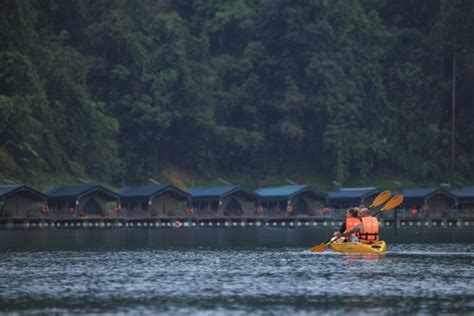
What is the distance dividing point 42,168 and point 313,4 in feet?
141

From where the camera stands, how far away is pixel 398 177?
6506 inches

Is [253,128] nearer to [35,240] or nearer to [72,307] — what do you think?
[35,240]

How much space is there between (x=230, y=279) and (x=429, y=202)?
9123cm

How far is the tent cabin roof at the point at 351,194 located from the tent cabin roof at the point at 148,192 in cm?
1814

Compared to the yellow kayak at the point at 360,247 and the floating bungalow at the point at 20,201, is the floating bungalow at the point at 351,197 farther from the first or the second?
the yellow kayak at the point at 360,247

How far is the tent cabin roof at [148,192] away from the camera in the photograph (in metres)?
133

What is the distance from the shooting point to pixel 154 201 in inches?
5256

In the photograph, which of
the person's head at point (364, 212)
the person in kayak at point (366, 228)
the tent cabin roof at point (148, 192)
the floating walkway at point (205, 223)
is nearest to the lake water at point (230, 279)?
the person in kayak at point (366, 228)

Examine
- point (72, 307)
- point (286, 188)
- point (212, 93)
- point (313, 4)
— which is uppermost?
point (313, 4)

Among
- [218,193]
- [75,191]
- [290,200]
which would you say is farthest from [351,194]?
[75,191]

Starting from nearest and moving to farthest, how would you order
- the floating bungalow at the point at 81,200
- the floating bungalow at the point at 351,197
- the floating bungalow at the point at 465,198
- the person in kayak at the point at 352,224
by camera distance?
the person in kayak at the point at 352,224, the floating bungalow at the point at 81,200, the floating bungalow at the point at 351,197, the floating bungalow at the point at 465,198

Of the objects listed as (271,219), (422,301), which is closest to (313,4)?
(271,219)

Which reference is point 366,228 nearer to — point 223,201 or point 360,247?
point 360,247

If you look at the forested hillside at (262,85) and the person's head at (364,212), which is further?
the forested hillside at (262,85)
